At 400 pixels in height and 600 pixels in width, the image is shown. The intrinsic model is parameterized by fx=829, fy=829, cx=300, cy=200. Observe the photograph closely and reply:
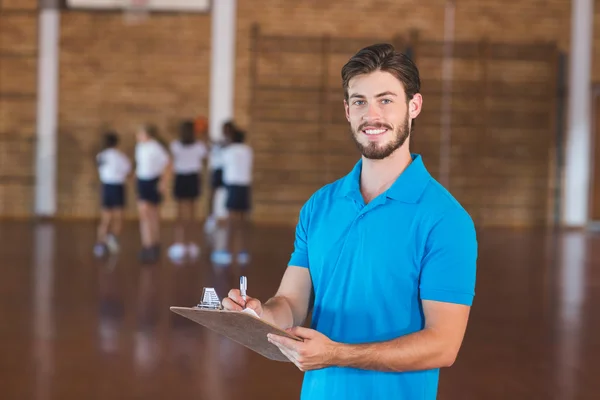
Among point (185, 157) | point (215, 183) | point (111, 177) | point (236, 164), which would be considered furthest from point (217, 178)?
point (236, 164)

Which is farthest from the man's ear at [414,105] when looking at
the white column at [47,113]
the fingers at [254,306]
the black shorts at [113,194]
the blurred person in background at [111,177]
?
the white column at [47,113]

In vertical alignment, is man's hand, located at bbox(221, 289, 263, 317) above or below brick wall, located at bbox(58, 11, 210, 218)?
below

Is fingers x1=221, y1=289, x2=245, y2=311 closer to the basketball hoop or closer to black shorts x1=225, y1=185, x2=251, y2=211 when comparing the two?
black shorts x1=225, y1=185, x2=251, y2=211

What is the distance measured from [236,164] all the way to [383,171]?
24.6ft

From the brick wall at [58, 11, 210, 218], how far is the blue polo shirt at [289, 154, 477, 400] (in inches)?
497

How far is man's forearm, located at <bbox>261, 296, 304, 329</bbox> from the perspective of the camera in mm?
1751

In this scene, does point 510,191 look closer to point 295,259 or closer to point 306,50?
point 306,50

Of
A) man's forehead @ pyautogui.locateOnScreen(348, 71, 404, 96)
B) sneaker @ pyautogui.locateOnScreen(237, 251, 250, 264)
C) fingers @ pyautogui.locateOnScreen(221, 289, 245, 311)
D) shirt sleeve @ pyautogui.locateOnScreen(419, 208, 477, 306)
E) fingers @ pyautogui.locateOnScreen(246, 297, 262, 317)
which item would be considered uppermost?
man's forehead @ pyautogui.locateOnScreen(348, 71, 404, 96)

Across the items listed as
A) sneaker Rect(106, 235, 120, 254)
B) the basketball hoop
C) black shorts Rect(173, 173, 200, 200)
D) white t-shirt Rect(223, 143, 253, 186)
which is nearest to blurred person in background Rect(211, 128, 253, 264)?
white t-shirt Rect(223, 143, 253, 186)

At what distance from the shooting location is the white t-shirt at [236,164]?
29.9 ft

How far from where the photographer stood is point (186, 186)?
995cm

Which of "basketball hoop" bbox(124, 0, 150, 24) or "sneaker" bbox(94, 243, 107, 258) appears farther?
"basketball hoop" bbox(124, 0, 150, 24)

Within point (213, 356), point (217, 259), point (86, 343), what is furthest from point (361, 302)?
point (217, 259)

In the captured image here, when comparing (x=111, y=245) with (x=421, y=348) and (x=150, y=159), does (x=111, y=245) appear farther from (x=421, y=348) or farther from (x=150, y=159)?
(x=421, y=348)
